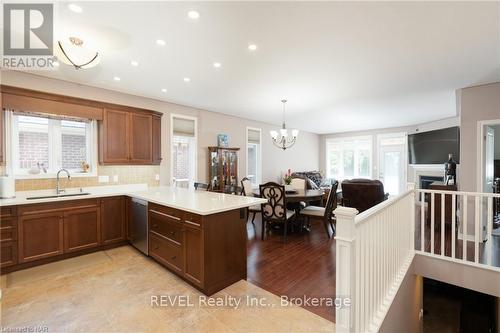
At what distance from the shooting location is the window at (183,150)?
4898mm

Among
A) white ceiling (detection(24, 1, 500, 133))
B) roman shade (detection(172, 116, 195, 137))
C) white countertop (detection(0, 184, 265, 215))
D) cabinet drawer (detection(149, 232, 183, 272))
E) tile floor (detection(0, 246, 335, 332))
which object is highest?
white ceiling (detection(24, 1, 500, 133))

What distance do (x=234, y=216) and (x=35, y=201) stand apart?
2610 millimetres

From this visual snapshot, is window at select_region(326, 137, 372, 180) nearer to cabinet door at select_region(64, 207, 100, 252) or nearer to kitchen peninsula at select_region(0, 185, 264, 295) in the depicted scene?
kitchen peninsula at select_region(0, 185, 264, 295)

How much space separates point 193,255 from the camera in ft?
7.93

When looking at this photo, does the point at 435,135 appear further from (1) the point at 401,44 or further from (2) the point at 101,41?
(2) the point at 101,41

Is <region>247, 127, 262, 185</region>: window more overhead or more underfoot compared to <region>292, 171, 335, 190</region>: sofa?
more overhead

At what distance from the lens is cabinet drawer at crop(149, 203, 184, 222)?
8.49ft

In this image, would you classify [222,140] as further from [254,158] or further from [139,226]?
[139,226]

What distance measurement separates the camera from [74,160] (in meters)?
3.75

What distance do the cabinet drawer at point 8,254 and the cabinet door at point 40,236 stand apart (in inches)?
2.1

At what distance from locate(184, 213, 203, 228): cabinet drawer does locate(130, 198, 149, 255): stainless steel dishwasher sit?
110 centimetres

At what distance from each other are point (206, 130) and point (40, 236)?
349 centimetres

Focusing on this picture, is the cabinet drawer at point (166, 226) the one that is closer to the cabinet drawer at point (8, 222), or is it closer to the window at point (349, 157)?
the cabinet drawer at point (8, 222)

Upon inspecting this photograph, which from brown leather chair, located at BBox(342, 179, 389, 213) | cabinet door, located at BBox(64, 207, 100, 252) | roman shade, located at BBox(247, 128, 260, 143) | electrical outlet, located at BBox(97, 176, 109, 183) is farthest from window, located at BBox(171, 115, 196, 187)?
brown leather chair, located at BBox(342, 179, 389, 213)
